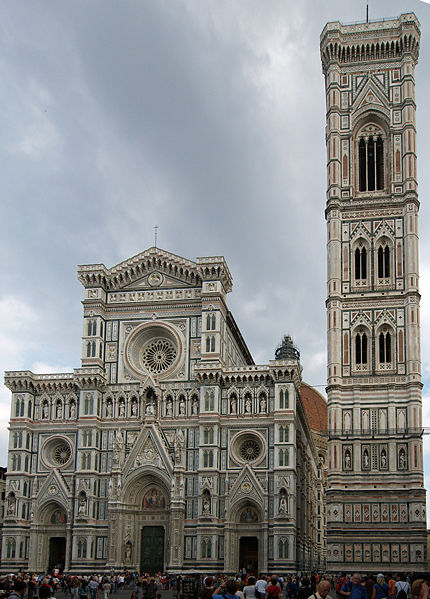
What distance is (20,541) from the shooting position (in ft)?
177

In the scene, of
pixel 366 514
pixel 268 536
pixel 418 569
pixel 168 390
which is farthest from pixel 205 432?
pixel 418 569

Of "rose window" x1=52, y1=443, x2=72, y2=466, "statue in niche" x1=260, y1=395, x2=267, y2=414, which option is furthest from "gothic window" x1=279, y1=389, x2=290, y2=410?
"rose window" x1=52, y1=443, x2=72, y2=466

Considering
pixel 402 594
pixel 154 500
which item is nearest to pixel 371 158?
pixel 154 500

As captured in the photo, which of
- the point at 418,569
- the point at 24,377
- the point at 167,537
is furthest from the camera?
the point at 24,377

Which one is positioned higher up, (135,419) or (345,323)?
(345,323)

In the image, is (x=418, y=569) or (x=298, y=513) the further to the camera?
(x=298, y=513)

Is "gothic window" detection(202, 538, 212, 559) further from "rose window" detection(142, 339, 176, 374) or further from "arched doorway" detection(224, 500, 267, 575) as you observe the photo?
"rose window" detection(142, 339, 176, 374)

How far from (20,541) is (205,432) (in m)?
13.7

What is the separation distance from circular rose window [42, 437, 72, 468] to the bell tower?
17.2 m

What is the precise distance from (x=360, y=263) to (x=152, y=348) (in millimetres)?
15069

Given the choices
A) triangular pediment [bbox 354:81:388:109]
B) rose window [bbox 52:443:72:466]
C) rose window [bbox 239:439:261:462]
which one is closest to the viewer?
rose window [bbox 239:439:261:462]

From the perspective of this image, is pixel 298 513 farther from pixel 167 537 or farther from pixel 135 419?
pixel 135 419

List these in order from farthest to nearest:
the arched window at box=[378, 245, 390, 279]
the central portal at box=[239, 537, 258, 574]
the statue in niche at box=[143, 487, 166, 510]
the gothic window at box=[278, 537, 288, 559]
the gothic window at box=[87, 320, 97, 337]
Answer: the gothic window at box=[87, 320, 97, 337], the arched window at box=[378, 245, 390, 279], the statue in niche at box=[143, 487, 166, 510], the central portal at box=[239, 537, 258, 574], the gothic window at box=[278, 537, 288, 559]

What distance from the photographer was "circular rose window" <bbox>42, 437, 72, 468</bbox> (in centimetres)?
5547
